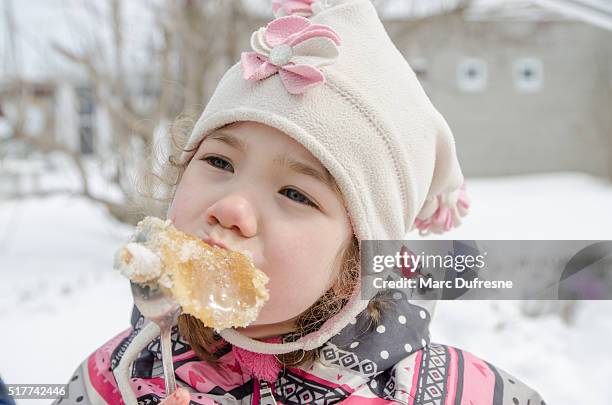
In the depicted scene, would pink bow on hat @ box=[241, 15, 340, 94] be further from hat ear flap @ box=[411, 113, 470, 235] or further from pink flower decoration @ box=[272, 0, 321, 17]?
hat ear flap @ box=[411, 113, 470, 235]

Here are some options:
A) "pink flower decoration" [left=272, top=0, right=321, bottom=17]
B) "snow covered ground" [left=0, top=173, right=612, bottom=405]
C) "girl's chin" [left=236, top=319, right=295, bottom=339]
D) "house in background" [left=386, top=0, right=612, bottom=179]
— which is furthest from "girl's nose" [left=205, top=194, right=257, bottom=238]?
"house in background" [left=386, top=0, right=612, bottom=179]

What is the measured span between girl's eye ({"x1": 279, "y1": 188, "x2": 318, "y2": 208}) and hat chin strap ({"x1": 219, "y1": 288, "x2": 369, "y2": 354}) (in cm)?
23

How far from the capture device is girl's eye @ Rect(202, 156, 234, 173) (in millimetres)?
1044

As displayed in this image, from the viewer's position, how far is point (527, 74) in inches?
581

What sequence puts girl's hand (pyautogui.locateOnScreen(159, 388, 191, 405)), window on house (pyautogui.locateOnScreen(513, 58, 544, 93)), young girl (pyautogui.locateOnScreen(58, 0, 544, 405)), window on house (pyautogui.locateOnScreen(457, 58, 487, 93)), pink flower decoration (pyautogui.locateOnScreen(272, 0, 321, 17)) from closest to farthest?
girl's hand (pyautogui.locateOnScreen(159, 388, 191, 405))
young girl (pyautogui.locateOnScreen(58, 0, 544, 405))
pink flower decoration (pyautogui.locateOnScreen(272, 0, 321, 17))
window on house (pyautogui.locateOnScreen(457, 58, 487, 93))
window on house (pyautogui.locateOnScreen(513, 58, 544, 93))

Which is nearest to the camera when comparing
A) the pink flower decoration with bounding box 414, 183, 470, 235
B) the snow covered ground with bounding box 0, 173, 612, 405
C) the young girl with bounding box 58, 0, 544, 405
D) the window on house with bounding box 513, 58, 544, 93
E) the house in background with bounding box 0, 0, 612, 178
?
the young girl with bounding box 58, 0, 544, 405

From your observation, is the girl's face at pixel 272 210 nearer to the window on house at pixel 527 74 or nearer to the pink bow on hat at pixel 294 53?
the pink bow on hat at pixel 294 53

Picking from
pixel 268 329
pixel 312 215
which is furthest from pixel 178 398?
pixel 312 215

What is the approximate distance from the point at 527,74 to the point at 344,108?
15.2 metres

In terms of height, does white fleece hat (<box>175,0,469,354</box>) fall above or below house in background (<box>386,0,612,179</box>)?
below

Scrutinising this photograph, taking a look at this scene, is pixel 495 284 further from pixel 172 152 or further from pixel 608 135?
pixel 608 135

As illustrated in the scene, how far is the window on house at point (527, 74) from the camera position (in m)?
14.6

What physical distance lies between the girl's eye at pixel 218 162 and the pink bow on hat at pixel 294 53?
0.16 meters

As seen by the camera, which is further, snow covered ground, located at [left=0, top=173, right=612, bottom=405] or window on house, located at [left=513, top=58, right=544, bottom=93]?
window on house, located at [left=513, top=58, right=544, bottom=93]
